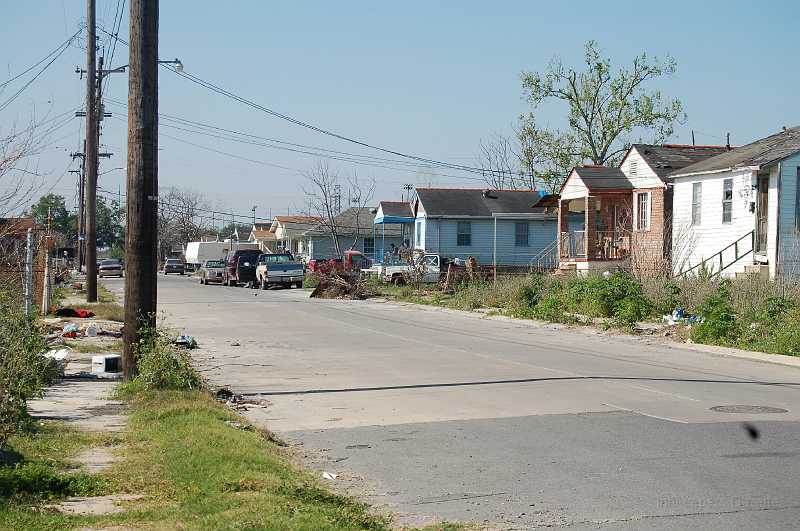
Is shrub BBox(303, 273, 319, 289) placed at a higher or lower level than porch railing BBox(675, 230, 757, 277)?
lower

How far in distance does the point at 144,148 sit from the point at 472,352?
340 inches

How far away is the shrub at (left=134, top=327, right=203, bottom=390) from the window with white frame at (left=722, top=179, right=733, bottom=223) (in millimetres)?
25824

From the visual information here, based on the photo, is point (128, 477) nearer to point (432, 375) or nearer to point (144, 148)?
point (144, 148)

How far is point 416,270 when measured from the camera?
43.9 metres

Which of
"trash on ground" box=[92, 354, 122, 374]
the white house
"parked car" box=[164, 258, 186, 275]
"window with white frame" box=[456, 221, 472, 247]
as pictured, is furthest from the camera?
"parked car" box=[164, 258, 186, 275]

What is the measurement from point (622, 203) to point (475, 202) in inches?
668

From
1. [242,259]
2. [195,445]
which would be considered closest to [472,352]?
[195,445]

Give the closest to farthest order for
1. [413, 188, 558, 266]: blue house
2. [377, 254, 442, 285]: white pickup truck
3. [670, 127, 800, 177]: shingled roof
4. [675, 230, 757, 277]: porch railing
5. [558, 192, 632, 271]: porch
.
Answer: [670, 127, 800, 177]: shingled roof < [675, 230, 757, 277]: porch railing < [558, 192, 632, 271]: porch < [377, 254, 442, 285]: white pickup truck < [413, 188, 558, 266]: blue house

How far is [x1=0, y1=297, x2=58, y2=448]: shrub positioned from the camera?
329 inches

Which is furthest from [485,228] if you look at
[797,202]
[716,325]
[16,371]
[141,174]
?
[16,371]

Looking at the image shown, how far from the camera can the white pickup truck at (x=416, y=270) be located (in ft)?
145

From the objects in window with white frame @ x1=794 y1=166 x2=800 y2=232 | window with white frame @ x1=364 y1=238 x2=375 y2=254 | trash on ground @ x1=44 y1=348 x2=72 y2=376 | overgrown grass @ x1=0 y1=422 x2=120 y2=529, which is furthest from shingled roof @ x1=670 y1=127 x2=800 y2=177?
window with white frame @ x1=364 y1=238 x2=375 y2=254

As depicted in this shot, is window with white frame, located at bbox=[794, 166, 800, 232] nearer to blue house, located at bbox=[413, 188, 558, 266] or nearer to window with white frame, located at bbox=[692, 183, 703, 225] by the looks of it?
window with white frame, located at bbox=[692, 183, 703, 225]

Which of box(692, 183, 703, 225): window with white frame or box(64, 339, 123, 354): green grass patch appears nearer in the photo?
box(64, 339, 123, 354): green grass patch
